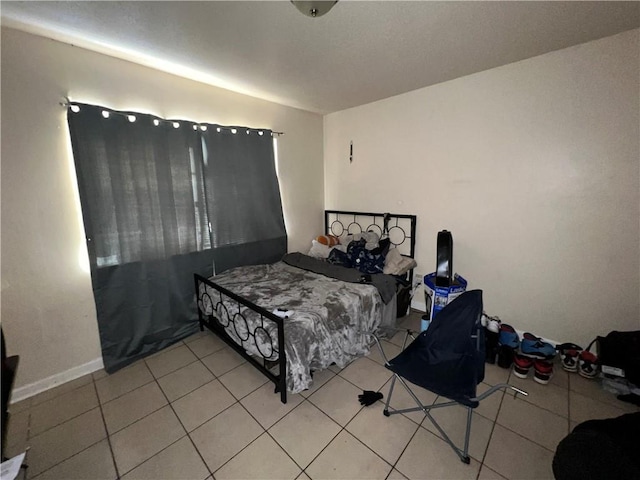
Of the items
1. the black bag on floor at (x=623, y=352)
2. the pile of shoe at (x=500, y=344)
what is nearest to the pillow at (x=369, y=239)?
the pile of shoe at (x=500, y=344)

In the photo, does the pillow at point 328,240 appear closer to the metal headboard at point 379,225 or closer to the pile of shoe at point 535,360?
the metal headboard at point 379,225

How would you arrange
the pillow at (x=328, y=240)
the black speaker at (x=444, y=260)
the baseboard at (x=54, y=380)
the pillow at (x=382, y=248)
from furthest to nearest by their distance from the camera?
1. the pillow at (x=328, y=240)
2. the pillow at (x=382, y=248)
3. the black speaker at (x=444, y=260)
4. the baseboard at (x=54, y=380)

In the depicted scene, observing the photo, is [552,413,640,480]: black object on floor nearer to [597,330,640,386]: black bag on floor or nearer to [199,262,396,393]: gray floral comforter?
[597,330,640,386]: black bag on floor

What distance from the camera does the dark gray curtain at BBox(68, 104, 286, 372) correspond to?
6.87 ft

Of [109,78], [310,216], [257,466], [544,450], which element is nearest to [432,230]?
[310,216]

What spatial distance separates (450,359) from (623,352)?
1.30 metres

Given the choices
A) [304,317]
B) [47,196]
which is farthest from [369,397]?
[47,196]

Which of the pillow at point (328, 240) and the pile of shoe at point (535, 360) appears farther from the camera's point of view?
the pillow at point (328, 240)

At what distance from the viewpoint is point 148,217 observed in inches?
92.3

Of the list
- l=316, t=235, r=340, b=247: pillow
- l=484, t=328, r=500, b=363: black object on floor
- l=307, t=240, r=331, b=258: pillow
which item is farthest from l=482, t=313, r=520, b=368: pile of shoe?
l=316, t=235, r=340, b=247: pillow

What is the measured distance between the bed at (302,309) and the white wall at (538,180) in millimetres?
606

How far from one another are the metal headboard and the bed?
1 cm

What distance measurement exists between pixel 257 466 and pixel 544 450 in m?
1.66

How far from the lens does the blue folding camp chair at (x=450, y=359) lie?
4.97ft
